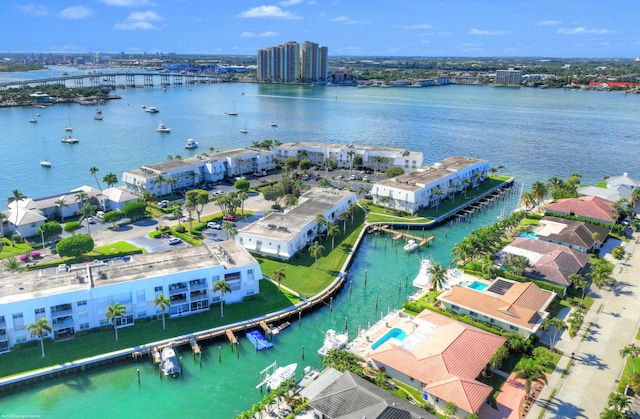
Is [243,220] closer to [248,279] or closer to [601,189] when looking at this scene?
[248,279]

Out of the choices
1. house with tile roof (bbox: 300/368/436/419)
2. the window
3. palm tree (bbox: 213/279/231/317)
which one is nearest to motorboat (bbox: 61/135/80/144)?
the window

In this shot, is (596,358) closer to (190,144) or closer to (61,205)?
(61,205)

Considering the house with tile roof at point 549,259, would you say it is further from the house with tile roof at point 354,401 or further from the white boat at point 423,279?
the house with tile roof at point 354,401

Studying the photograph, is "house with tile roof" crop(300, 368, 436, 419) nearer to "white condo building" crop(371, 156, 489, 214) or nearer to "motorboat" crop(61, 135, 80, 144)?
"white condo building" crop(371, 156, 489, 214)

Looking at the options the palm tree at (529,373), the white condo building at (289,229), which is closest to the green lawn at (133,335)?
the white condo building at (289,229)

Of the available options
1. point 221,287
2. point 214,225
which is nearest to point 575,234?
point 221,287

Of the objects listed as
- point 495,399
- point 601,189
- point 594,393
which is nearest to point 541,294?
point 594,393
